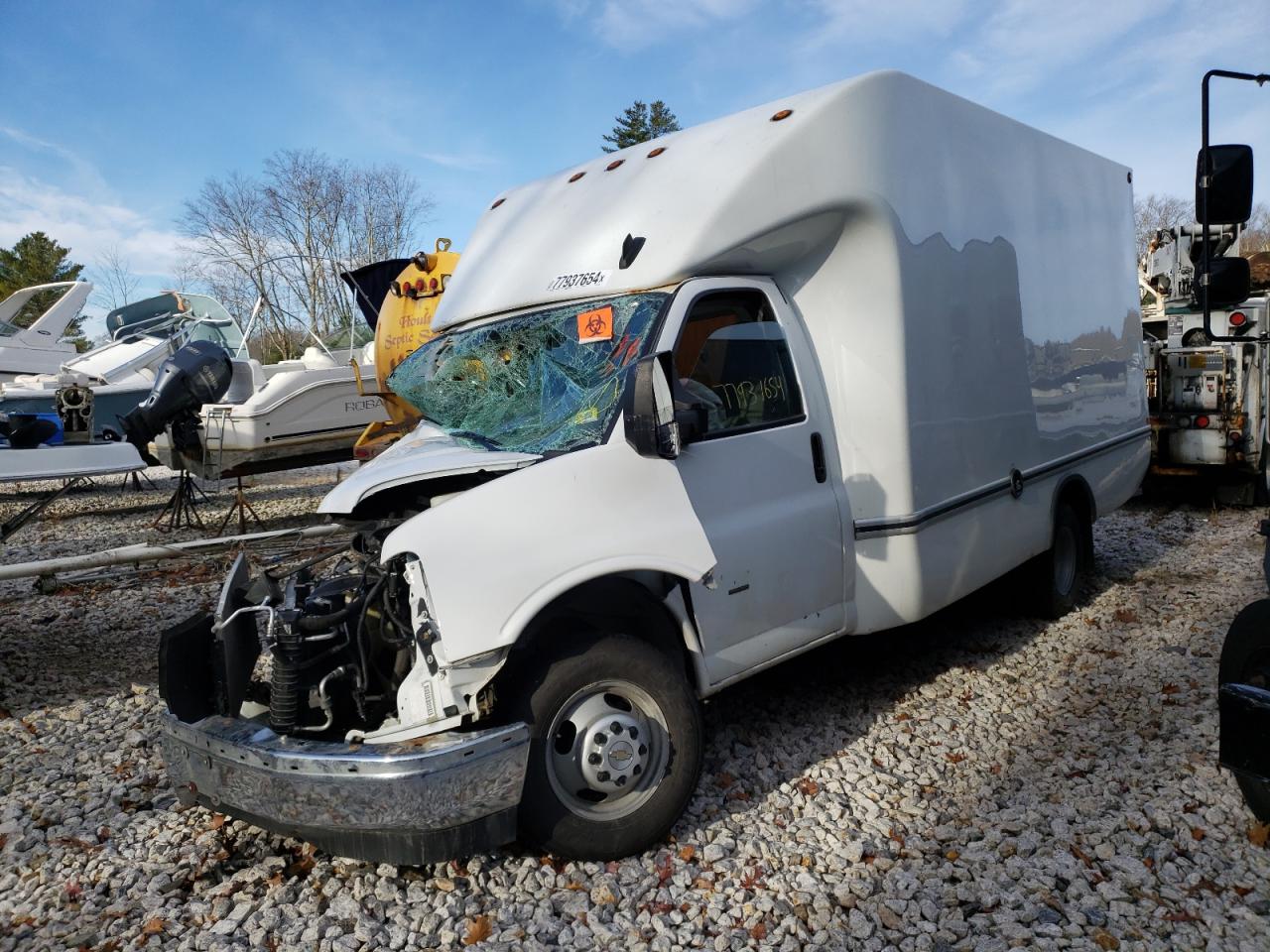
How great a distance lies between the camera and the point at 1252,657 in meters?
3.18

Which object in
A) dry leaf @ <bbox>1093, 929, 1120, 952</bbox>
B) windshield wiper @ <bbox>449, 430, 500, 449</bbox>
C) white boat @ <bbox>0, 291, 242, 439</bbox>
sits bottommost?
dry leaf @ <bbox>1093, 929, 1120, 952</bbox>

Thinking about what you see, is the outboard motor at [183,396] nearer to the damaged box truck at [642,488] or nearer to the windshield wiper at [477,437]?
the damaged box truck at [642,488]

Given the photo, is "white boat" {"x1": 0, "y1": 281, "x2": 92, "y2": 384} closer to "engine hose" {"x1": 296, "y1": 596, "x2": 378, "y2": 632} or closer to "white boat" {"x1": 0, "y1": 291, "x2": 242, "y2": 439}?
"white boat" {"x1": 0, "y1": 291, "x2": 242, "y2": 439}

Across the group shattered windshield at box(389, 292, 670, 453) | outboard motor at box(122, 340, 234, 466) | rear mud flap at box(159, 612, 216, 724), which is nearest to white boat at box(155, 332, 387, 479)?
outboard motor at box(122, 340, 234, 466)

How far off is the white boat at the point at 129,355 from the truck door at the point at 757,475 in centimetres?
1230

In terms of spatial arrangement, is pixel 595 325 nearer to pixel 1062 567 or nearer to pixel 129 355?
pixel 1062 567

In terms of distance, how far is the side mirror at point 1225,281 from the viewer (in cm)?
333

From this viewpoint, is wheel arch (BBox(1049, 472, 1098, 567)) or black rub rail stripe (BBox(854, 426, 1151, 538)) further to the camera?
wheel arch (BBox(1049, 472, 1098, 567))

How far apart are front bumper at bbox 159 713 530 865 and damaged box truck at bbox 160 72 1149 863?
11 millimetres

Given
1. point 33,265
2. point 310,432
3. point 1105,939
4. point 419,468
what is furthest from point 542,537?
point 33,265

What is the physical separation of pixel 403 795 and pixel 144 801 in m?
1.94

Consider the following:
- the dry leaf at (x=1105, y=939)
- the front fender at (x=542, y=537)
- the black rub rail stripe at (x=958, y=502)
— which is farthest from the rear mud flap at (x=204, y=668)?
the dry leaf at (x=1105, y=939)

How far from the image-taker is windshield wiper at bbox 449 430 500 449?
3.68 metres

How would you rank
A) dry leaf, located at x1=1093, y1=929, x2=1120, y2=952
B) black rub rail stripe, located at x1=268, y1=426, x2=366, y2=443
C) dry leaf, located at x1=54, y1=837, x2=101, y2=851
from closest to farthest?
dry leaf, located at x1=1093, y1=929, x2=1120, y2=952 → dry leaf, located at x1=54, y1=837, x2=101, y2=851 → black rub rail stripe, located at x1=268, y1=426, x2=366, y2=443
